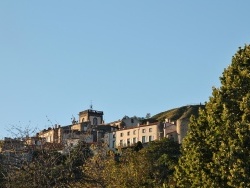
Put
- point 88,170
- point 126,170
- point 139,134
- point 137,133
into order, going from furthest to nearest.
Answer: point 137,133, point 139,134, point 126,170, point 88,170

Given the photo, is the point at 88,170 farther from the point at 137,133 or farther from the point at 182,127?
the point at 137,133

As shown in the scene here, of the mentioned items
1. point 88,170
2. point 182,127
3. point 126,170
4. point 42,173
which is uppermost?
point 182,127

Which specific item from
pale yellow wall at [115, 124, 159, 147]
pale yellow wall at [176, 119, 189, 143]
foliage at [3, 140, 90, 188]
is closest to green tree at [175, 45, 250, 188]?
foliage at [3, 140, 90, 188]

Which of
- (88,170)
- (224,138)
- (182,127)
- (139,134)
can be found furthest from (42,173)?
(139,134)

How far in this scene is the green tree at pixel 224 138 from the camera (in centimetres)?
2730

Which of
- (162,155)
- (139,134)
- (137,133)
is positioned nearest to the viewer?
(162,155)

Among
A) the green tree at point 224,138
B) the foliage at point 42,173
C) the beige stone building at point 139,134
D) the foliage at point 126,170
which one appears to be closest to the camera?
the foliage at point 42,173

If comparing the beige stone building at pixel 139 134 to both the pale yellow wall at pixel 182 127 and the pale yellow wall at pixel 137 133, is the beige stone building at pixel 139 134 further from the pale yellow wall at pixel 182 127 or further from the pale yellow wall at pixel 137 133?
the pale yellow wall at pixel 182 127

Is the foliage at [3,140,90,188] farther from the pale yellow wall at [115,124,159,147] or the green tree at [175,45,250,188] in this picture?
the pale yellow wall at [115,124,159,147]

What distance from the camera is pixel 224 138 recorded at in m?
28.2

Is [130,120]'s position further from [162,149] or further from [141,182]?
[141,182]

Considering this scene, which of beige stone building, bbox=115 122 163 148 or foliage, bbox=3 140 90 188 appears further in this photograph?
beige stone building, bbox=115 122 163 148

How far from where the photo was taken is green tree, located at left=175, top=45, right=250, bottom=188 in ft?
89.6

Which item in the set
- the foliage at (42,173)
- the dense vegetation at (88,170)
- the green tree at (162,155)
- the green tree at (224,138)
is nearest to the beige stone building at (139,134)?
the green tree at (162,155)
